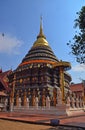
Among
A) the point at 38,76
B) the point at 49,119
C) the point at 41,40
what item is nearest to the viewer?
the point at 49,119

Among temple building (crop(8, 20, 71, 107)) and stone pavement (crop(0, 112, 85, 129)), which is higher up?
temple building (crop(8, 20, 71, 107))

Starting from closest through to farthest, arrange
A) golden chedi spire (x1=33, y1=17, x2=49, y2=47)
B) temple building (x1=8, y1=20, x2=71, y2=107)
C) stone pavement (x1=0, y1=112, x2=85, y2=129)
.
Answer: stone pavement (x1=0, y1=112, x2=85, y2=129)
temple building (x1=8, y1=20, x2=71, y2=107)
golden chedi spire (x1=33, y1=17, x2=49, y2=47)

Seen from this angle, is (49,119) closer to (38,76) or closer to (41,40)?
(38,76)

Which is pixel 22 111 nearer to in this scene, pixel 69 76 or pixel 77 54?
pixel 77 54

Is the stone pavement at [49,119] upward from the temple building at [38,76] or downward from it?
downward

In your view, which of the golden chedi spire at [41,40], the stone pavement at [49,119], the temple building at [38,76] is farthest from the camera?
the golden chedi spire at [41,40]

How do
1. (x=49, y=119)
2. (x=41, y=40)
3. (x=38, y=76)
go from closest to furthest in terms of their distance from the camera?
(x=49, y=119)
(x=38, y=76)
(x=41, y=40)

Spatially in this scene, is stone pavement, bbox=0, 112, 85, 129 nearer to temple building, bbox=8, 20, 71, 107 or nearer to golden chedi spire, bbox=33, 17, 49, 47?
temple building, bbox=8, 20, 71, 107

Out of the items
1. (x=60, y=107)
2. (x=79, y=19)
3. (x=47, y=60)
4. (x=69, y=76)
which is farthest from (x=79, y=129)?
(x=69, y=76)

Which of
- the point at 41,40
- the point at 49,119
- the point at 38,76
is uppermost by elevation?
the point at 41,40

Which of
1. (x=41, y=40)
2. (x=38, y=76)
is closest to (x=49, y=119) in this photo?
(x=38, y=76)

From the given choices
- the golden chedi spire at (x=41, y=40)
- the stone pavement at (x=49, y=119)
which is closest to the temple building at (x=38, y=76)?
the golden chedi spire at (x=41, y=40)

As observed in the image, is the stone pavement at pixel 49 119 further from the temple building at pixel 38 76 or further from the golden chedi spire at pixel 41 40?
the golden chedi spire at pixel 41 40

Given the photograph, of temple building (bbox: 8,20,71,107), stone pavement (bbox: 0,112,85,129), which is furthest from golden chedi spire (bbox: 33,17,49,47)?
stone pavement (bbox: 0,112,85,129)
